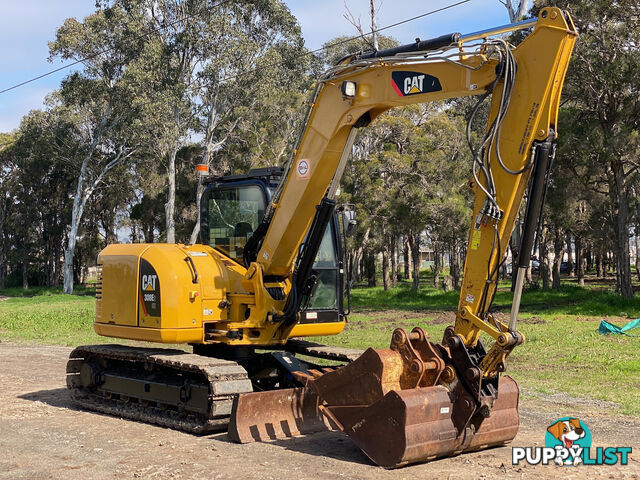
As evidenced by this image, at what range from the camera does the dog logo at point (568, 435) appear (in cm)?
751

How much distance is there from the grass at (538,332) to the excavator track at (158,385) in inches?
203

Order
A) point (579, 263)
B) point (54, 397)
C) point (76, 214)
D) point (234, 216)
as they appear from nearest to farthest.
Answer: point (234, 216)
point (54, 397)
point (579, 263)
point (76, 214)

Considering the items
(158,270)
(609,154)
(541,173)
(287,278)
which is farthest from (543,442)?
(609,154)

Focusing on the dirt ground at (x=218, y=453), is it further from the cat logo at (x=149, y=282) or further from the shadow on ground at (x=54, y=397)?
the cat logo at (x=149, y=282)

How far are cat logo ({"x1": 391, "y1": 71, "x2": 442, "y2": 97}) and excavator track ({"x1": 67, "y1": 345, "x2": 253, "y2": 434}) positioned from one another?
3.86 meters

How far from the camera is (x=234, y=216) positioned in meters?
10.5

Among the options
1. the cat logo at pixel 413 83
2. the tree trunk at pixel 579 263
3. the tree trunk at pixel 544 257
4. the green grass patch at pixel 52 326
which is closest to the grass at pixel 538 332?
the green grass patch at pixel 52 326

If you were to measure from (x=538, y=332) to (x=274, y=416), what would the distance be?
12.8 m

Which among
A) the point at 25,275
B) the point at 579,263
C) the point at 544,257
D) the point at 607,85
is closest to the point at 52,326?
the point at 607,85

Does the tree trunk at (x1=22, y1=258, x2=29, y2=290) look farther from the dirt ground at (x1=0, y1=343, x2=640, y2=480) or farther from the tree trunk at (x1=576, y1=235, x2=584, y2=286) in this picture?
the dirt ground at (x1=0, y1=343, x2=640, y2=480)

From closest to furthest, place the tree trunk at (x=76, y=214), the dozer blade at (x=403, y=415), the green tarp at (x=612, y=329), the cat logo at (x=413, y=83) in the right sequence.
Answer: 1. the dozer blade at (x=403, y=415)
2. the cat logo at (x=413, y=83)
3. the green tarp at (x=612, y=329)
4. the tree trunk at (x=76, y=214)

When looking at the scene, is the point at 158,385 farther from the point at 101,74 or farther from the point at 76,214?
the point at 76,214

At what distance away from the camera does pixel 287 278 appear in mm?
9805

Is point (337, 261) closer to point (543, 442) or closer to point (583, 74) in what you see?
point (543, 442)
